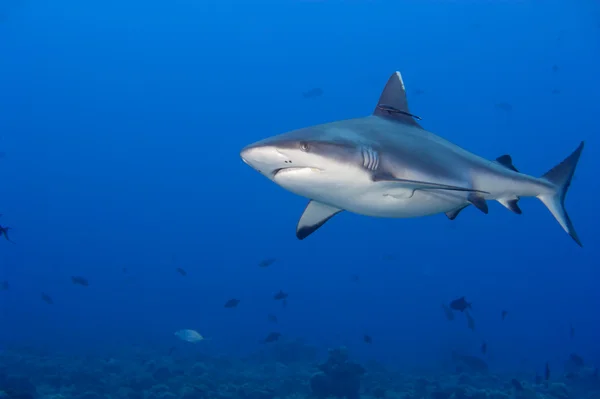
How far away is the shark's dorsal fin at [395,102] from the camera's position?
467 centimetres

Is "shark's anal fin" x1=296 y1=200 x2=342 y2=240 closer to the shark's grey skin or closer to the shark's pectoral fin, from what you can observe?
the shark's grey skin

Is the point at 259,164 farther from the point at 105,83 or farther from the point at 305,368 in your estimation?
the point at 105,83

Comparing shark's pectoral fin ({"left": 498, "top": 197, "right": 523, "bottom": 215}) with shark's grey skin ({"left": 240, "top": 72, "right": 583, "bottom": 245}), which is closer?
shark's grey skin ({"left": 240, "top": 72, "right": 583, "bottom": 245})

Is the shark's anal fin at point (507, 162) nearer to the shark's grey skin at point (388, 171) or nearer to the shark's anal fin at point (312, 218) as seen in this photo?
the shark's grey skin at point (388, 171)

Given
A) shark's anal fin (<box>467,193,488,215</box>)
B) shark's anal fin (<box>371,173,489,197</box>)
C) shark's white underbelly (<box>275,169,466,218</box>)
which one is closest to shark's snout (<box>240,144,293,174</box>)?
shark's white underbelly (<box>275,169,466,218</box>)

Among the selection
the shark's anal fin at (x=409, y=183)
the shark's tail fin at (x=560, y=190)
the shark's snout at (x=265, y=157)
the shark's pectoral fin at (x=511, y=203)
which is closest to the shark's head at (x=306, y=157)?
the shark's snout at (x=265, y=157)

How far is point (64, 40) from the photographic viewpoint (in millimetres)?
89312

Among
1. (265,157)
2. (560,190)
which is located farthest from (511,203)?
(265,157)

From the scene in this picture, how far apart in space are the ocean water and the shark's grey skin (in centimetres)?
4338

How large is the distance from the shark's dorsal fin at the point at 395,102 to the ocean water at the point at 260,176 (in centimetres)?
4403

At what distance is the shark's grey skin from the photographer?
3.02 meters

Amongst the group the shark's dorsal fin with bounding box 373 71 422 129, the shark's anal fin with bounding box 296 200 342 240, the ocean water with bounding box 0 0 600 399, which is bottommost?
the shark's anal fin with bounding box 296 200 342 240

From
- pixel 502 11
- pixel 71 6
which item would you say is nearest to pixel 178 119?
pixel 71 6

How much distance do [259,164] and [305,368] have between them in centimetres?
1803
